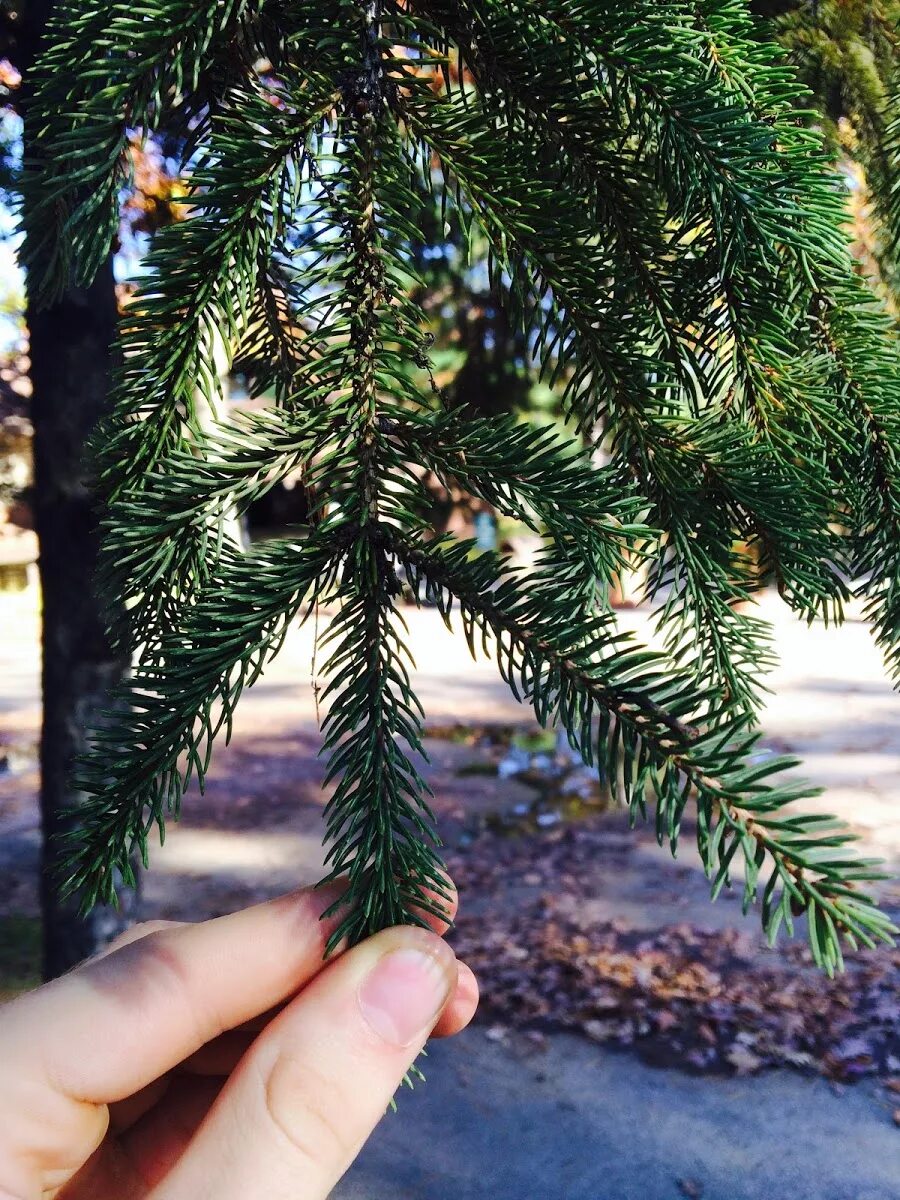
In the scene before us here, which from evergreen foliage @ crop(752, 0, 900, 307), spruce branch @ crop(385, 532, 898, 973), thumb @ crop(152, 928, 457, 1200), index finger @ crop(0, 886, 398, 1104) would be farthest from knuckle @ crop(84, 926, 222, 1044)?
evergreen foliage @ crop(752, 0, 900, 307)

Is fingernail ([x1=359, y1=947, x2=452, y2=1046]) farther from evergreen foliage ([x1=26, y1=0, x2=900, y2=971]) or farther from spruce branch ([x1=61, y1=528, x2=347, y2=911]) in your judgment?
spruce branch ([x1=61, y1=528, x2=347, y2=911])

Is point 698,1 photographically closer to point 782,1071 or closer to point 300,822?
point 782,1071

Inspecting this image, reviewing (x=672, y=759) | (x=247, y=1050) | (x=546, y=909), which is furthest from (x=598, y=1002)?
(x=672, y=759)

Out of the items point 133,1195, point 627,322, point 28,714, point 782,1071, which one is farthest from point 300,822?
point 627,322

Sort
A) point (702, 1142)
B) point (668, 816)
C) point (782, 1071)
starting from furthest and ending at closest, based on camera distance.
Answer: point (782, 1071) → point (702, 1142) → point (668, 816)

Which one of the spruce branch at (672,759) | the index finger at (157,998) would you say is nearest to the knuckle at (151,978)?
the index finger at (157,998)

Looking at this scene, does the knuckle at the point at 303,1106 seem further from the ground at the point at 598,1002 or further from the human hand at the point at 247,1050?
the ground at the point at 598,1002

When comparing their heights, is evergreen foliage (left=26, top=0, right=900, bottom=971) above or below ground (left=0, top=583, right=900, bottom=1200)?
above

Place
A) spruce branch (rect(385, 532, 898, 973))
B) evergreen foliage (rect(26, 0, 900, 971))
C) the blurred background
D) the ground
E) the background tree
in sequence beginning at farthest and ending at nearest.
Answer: the ground < the background tree < the blurred background < evergreen foliage (rect(26, 0, 900, 971)) < spruce branch (rect(385, 532, 898, 973))

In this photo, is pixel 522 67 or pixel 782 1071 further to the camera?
pixel 782 1071
